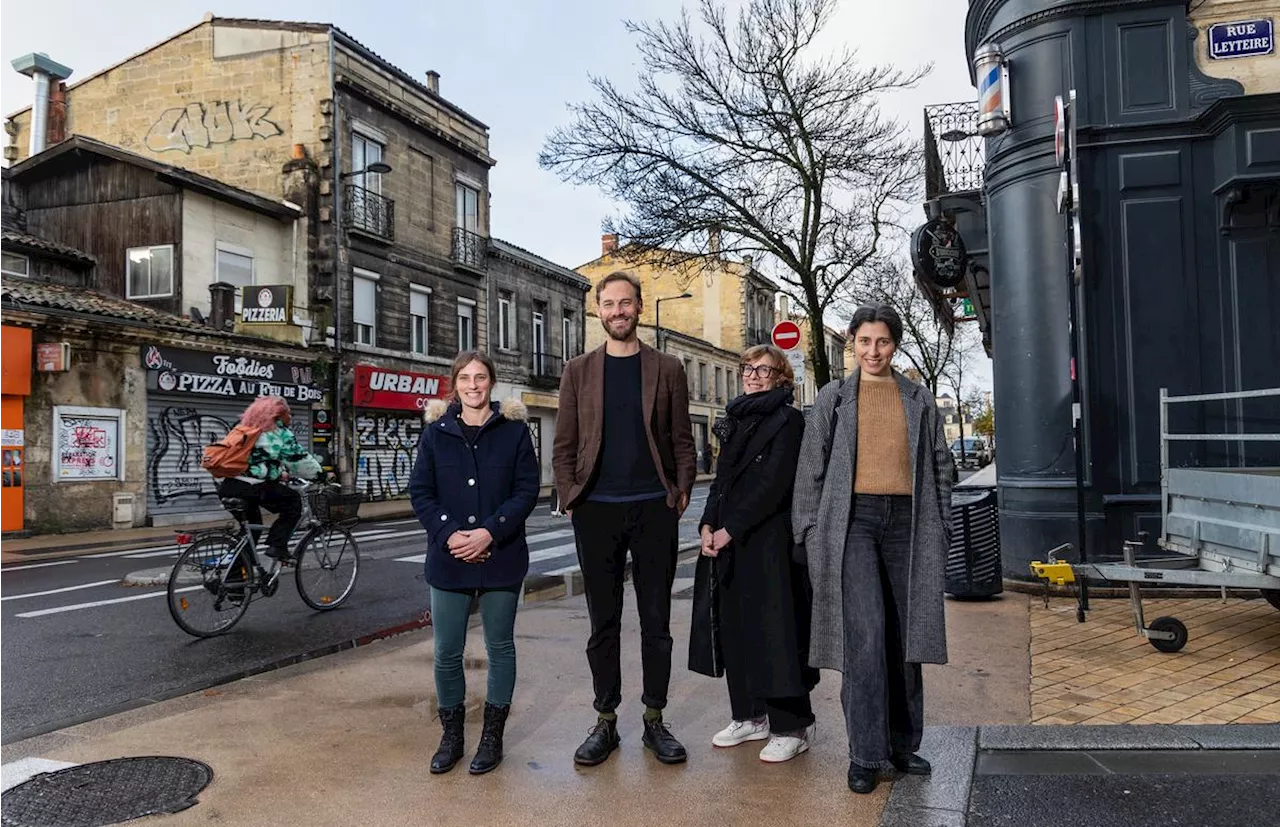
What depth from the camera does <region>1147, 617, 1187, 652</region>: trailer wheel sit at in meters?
5.21

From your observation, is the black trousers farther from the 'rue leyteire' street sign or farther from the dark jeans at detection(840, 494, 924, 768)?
the 'rue leyteire' street sign

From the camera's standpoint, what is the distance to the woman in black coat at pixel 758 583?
12.2ft

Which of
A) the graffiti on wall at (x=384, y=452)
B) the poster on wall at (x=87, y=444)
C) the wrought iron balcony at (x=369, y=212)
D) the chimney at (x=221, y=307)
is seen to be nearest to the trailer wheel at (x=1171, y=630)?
the poster on wall at (x=87, y=444)

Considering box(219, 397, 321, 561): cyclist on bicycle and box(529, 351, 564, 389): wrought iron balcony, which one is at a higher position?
box(529, 351, 564, 389): wrought iron balcony

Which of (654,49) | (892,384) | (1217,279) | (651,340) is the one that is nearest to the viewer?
(892,384)

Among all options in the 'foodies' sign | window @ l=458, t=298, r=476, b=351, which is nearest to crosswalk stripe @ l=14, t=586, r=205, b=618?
the 'foodies' sign

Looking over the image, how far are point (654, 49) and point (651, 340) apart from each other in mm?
29942

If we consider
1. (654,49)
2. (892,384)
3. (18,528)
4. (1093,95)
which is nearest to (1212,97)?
(1093,95)

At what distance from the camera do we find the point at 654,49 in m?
14.6

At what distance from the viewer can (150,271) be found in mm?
20094

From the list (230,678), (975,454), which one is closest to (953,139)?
(230,678)

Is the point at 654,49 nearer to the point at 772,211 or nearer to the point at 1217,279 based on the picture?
the point at 772,211

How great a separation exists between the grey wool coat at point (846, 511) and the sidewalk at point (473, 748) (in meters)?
0.60

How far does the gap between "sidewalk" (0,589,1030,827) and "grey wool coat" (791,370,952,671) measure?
60 centimetres
